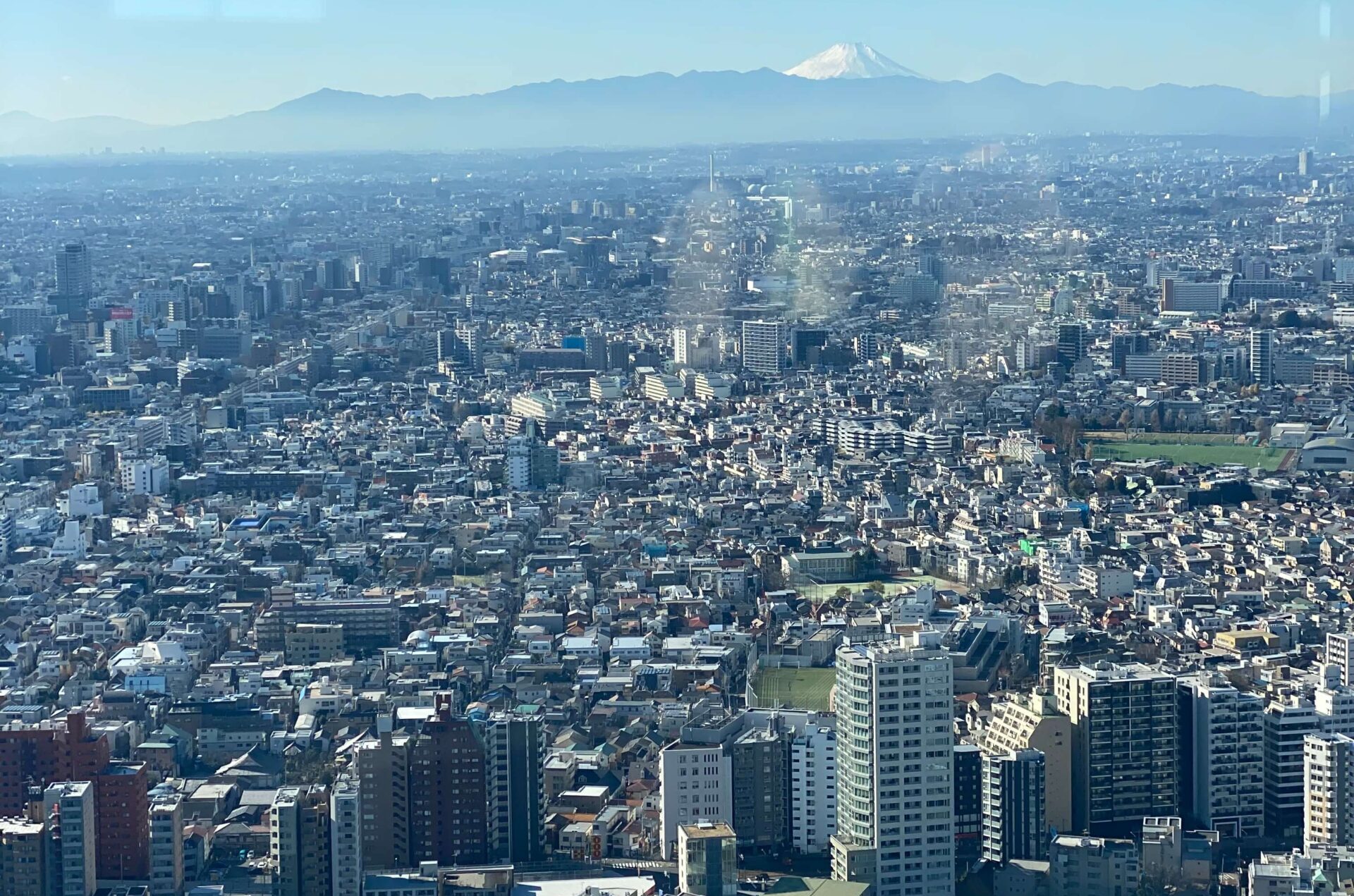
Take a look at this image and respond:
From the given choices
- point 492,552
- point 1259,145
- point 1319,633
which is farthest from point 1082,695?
point 1259,145

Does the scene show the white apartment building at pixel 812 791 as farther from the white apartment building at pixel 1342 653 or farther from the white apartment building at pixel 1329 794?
the white apartment building at pixel 1342 653

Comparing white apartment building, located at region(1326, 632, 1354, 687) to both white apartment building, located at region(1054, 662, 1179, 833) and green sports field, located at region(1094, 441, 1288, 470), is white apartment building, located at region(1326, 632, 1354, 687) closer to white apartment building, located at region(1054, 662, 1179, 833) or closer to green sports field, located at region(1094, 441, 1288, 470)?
white apartment building, located at region(1054, 662, 1179, 833)

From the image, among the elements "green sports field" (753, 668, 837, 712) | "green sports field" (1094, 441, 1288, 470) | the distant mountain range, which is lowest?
"green sports field" (1094, 441, 1288, 470)

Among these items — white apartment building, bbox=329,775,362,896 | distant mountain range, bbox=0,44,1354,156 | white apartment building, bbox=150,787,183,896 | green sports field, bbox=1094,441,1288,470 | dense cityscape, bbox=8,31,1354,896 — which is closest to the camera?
white apartment building, bbox=329,775,362,896

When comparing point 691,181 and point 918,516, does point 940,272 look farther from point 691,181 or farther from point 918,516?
point 918,516

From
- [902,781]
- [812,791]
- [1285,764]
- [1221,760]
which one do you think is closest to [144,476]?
[812,791]

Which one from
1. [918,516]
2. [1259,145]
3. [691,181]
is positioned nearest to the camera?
[918,516]

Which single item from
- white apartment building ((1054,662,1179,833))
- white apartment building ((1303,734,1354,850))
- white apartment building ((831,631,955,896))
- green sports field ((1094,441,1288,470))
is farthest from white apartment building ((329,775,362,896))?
green sports field ((1094,441,1288,470))
